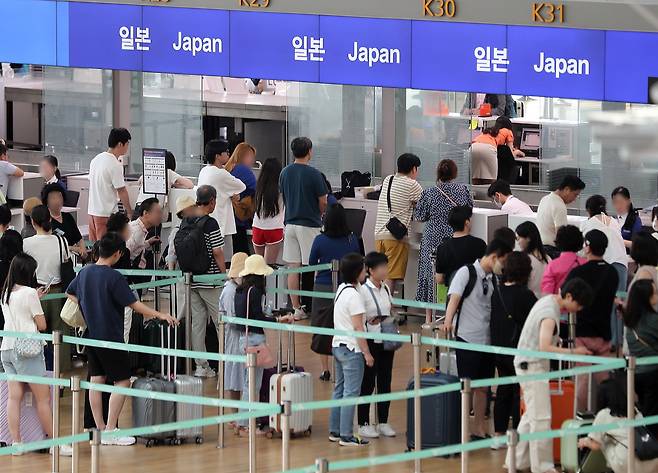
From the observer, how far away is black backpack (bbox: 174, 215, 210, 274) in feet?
38.9

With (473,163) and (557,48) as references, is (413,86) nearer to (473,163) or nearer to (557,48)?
(557,48)

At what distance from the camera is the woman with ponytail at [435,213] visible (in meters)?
13.1

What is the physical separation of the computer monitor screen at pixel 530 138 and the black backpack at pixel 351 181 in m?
3.18

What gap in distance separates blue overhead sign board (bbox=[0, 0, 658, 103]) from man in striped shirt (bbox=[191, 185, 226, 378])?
61.6 inches

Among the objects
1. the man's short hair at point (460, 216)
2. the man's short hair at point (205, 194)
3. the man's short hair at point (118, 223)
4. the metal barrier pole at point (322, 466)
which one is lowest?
the metal barrier pole at point (322, 466)

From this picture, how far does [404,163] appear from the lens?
13445 mm

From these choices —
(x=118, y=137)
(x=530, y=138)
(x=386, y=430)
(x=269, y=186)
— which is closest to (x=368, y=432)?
(x=386, y=430)

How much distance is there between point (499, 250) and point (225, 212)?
4482 millimetres

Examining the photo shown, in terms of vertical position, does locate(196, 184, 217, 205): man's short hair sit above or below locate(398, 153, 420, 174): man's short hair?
below

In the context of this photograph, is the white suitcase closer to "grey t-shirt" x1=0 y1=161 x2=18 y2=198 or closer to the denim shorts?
the denim shorts

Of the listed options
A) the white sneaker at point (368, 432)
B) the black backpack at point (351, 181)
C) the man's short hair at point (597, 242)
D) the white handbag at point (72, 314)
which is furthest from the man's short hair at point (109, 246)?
the black backpack at point (351, 181)

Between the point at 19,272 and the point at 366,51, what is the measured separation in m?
3.80

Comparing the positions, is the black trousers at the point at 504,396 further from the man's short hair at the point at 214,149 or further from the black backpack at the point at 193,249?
the man's short hair at the point at 214,149

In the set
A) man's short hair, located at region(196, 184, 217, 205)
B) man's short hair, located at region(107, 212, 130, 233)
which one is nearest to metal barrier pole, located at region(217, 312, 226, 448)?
man's short hair, located at region(107, 212, 130, 233)
